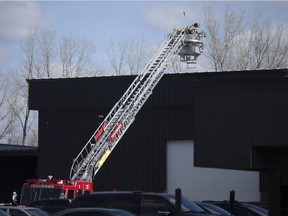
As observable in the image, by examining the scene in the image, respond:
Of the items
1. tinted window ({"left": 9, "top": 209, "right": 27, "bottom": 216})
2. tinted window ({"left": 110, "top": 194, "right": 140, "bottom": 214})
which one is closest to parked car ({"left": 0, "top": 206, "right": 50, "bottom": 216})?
tinted window ({"left": 9, "top": 209, "right": 27, "bottom": 216})

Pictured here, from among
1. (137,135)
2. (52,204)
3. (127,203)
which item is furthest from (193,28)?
(127,203)

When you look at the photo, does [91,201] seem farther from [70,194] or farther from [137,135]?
[137,135]

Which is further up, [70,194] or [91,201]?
[91,201]

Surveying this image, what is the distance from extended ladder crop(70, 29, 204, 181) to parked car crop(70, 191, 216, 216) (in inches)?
725

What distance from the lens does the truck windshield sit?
34312 millimetres

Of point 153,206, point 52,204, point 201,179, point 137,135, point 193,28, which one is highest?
point 193,28

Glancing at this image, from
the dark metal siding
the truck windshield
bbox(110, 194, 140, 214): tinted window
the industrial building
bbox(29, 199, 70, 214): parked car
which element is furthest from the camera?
the dark metal siding

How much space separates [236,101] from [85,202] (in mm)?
9077

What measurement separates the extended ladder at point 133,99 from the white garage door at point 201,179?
13.1 ft

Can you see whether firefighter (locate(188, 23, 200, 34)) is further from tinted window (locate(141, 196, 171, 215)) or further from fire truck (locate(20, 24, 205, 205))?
tinted window (locate(141, 196, 171, 215))

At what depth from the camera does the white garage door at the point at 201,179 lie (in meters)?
42.8

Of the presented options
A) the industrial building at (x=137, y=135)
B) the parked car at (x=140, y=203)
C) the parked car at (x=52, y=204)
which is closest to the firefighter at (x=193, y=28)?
the industrial building at (x=137, y=135)

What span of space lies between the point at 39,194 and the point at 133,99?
9596mm

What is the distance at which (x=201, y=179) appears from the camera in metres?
43.8
